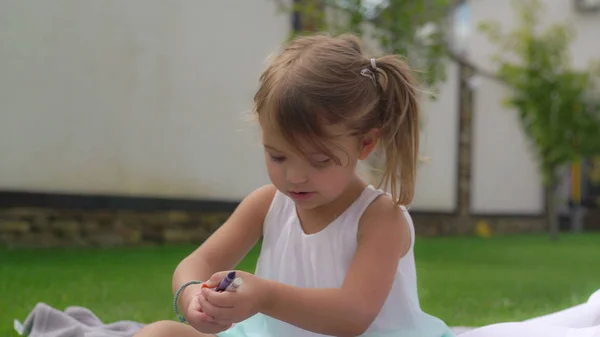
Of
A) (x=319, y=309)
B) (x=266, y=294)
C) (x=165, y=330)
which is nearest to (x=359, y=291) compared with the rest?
(x=319, y=309)

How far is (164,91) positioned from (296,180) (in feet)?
18.8

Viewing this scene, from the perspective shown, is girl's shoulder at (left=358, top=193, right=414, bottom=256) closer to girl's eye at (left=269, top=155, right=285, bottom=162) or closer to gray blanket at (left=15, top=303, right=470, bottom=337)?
girl's eye at (left=269, top=155, right=285, bottom=162)

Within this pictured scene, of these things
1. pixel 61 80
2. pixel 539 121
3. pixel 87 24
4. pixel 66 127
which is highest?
pixel 87 24

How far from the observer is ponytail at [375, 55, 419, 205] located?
68.9 inches

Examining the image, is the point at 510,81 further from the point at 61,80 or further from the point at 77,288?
the point at 77,288

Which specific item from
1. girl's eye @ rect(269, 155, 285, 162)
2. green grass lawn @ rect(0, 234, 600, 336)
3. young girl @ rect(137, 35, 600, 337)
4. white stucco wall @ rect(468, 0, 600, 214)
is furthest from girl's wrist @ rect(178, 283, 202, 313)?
white stucco wall @ rect(468, 0, 600, 214)

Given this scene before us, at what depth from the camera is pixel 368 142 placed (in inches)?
69.1

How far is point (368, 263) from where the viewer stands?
1674mm

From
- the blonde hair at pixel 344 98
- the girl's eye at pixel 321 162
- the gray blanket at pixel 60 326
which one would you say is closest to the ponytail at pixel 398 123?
the blonde hair at pixel 344 98

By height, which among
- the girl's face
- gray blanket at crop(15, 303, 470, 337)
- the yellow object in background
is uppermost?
the girl's face

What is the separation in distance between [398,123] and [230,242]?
21.3 inches

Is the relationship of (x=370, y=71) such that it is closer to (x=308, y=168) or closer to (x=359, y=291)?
(x=308, y=168)

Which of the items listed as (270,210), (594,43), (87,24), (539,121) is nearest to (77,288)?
(270,210)

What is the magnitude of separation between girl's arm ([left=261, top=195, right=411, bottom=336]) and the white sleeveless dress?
5 cm
